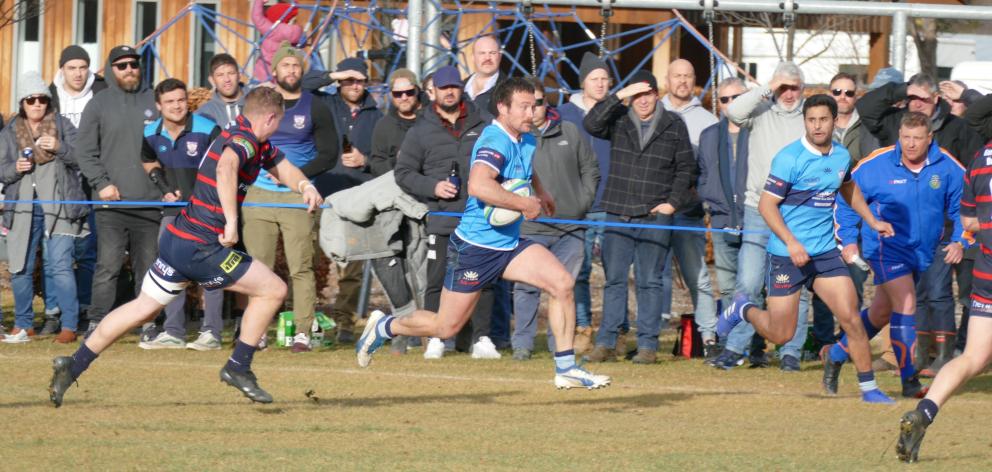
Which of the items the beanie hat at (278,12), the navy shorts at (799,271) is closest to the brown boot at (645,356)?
the navy shorts at (799,271)

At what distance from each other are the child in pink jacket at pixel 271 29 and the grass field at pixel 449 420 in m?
5.22

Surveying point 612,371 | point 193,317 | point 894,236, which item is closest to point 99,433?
point 612,371

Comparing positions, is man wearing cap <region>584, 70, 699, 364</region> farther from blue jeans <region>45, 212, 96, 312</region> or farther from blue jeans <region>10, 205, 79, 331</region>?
blue jeans <region>45, 212, 96, 312</region>

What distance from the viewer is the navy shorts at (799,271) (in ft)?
33.4

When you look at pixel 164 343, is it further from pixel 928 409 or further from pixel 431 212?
pixel 928 409

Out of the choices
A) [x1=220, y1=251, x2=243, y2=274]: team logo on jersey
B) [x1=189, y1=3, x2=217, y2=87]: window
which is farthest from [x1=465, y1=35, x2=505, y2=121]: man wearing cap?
[x1=189, y1=3, x2=217, y2=87]: window

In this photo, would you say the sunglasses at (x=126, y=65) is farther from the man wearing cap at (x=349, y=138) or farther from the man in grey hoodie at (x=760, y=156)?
the man in grey hoodie at (x=760, y=156)

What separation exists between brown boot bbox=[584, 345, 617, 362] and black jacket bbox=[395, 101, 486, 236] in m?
1.50

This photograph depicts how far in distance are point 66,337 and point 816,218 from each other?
6.38 meters

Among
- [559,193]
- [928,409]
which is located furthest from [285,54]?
[928,409]

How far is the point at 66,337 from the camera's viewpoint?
1318cm

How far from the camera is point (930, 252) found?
10844 mm

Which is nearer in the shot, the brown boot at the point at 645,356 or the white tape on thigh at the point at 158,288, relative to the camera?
the white tape on thigh at the point at 158,288

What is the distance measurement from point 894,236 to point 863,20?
66.2 ft
